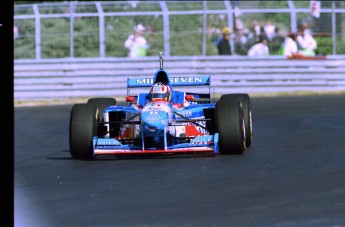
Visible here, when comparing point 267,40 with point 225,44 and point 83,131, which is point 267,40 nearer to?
point 225,44

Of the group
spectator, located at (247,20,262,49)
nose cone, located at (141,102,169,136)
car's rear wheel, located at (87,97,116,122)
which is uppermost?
spectator, located at (247,20,262,49)

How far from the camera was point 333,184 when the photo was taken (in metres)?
10.2

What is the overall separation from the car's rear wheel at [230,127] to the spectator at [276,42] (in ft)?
38.3

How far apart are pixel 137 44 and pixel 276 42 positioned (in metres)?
3.18

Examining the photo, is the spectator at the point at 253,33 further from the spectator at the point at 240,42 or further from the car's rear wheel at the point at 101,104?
the car's rear wheel at the point at 101,104

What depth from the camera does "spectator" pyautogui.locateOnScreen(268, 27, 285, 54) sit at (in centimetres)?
2428

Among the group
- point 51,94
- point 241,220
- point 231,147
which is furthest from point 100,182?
point 51,94

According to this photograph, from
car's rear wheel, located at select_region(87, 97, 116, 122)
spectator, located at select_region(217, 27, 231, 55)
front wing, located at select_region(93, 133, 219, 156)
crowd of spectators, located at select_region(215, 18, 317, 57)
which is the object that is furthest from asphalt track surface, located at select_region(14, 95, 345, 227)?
crowd of spectators, located at select_region(215, 18, 317, 57)

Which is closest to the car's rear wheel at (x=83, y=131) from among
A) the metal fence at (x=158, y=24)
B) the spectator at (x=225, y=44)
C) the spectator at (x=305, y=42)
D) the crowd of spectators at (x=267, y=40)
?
the metal fence at (x=158, y=24)

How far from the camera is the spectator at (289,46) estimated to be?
24.1 m

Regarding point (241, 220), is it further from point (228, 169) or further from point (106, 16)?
point (106, 16)

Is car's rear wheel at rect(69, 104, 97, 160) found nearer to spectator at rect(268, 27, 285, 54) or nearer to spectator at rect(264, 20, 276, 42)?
spectator at rect(264, 20, 276, 42)

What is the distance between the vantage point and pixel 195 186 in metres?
10.5

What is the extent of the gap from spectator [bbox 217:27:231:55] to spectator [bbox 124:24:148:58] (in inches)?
68.5
